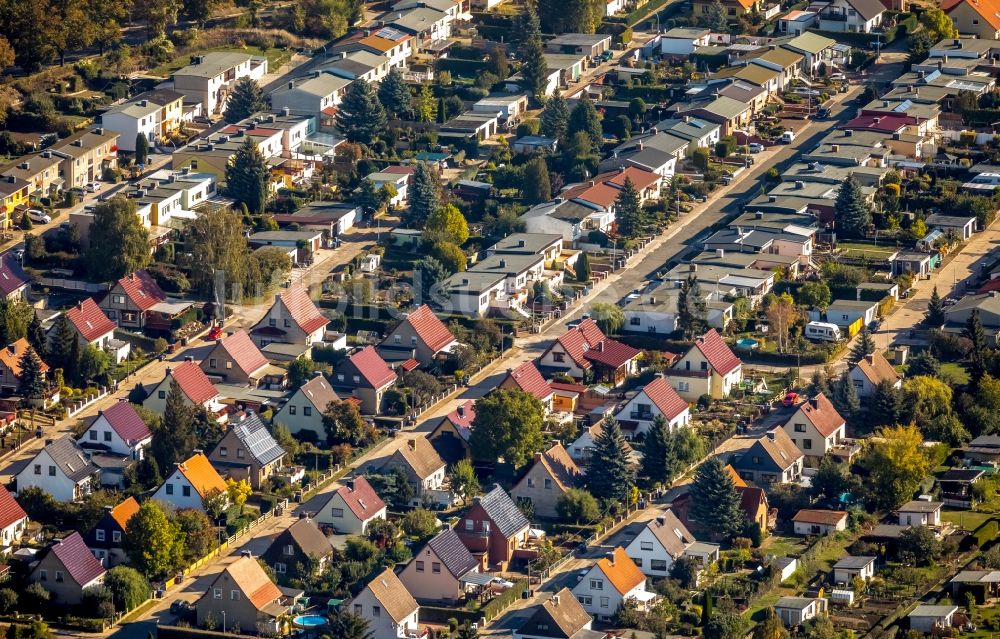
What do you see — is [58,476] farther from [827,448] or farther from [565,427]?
[827,448]

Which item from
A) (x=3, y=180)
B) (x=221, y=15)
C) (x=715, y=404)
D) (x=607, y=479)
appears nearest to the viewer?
(x=607, y=479)

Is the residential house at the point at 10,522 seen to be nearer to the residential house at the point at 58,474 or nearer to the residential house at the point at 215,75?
the residential house at the point at 58,474

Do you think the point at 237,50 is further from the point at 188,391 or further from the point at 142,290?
the point at 188,391

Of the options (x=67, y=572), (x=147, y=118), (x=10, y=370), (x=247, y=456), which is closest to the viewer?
(x=67, y=572)

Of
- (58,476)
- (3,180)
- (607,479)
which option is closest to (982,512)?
(607,479)

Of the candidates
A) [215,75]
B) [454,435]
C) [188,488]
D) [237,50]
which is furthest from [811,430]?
[237,50]

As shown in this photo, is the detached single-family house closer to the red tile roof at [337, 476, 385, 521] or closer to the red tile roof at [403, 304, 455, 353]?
the red tile roof at [337, 476, 385, 521]

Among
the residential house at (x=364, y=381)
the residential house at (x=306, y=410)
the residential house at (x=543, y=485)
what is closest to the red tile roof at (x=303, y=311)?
the residential house at (x=364, y=381)
